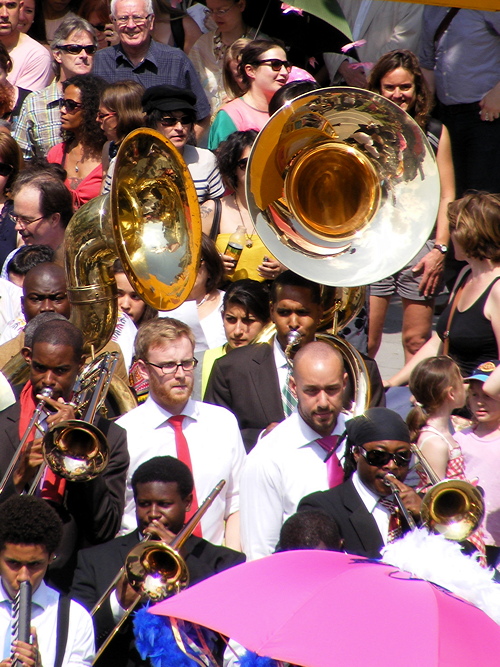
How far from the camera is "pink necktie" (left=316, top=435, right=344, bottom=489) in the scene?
4406 mm

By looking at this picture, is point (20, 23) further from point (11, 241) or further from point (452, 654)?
point (452, 654)

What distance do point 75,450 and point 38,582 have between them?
58cm

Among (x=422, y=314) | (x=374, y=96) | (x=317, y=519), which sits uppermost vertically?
(x=374, y=96)

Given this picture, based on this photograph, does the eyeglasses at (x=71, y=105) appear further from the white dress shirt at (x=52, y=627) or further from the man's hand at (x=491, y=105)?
the white dress shirt at (x=52, y=627)

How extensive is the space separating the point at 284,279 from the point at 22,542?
2.04m

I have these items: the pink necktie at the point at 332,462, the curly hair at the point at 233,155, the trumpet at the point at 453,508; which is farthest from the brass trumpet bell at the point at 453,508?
the curly hair at the point at 233,155

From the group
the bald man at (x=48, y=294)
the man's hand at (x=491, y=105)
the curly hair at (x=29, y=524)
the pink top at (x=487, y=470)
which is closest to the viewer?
the curly hair at (x=29, y=524)

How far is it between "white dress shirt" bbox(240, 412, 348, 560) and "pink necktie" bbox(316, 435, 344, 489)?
18 millimetres

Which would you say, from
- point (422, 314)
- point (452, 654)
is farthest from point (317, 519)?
point (422, 314)

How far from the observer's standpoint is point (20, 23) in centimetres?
848

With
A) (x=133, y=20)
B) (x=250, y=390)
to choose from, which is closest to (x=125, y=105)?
(x=133, y=20)

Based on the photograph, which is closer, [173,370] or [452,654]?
[452,654]

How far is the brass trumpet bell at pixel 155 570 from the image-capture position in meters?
3.65

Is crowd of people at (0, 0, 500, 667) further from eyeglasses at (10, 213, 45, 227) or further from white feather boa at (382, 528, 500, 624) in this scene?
white feather boa at (382, 528, 500, 624)
